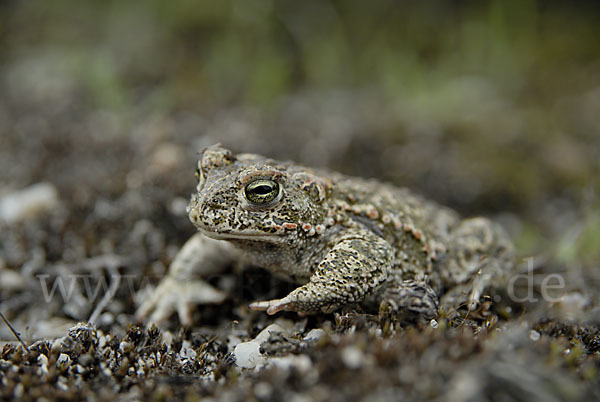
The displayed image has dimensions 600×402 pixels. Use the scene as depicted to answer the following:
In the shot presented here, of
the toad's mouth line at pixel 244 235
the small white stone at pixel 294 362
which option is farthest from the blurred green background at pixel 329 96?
the small white stone at pixel 294 362

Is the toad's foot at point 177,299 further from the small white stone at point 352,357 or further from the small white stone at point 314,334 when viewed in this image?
the small white stone at point 352,357

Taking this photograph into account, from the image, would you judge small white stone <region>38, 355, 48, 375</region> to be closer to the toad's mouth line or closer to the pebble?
the toad's mouth line

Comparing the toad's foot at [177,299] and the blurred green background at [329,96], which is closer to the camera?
the toad's foot at [177,299]

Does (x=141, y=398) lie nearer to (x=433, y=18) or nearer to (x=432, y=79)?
(x=432, y=79)

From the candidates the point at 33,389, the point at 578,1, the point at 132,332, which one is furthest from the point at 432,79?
the point at 33,389

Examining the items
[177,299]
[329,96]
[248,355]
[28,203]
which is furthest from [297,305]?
[329,96]

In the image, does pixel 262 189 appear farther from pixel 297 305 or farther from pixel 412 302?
pixel 412 302
